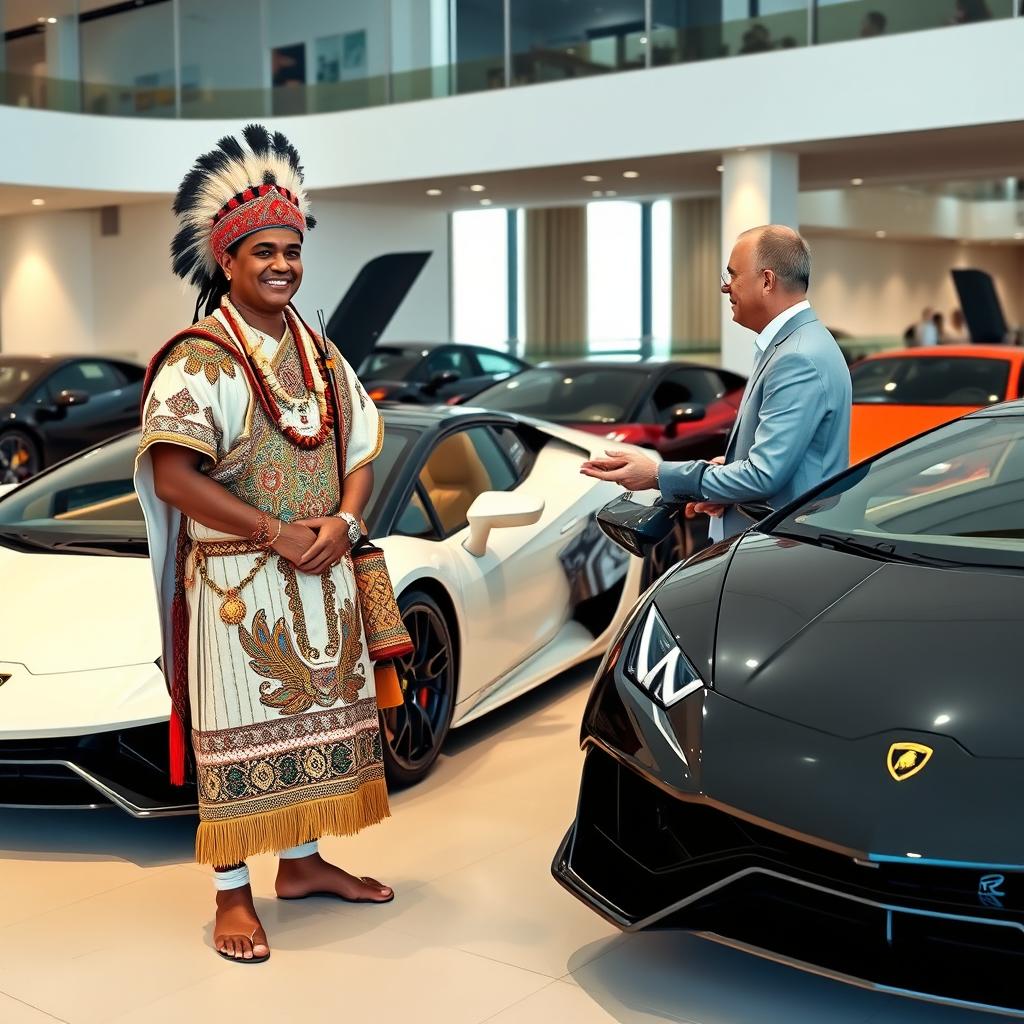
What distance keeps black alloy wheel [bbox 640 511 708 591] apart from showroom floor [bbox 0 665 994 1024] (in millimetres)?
1709

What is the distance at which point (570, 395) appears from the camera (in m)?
8.02

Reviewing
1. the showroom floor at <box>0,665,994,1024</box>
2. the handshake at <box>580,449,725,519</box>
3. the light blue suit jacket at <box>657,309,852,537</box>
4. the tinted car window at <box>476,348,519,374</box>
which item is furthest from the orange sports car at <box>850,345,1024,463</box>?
the tinted car window at <box>476,348,519,374</box>

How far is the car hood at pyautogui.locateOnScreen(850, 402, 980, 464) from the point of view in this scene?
7215 mm

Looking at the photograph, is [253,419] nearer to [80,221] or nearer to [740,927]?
[740,927]

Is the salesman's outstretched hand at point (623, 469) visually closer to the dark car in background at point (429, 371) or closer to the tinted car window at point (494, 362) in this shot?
the dark car in background at point (429, 371)

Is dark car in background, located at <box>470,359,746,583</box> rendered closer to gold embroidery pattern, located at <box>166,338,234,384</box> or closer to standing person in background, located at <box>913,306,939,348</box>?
gold embroidery pattern, located at <box>166,338,234,384</box>

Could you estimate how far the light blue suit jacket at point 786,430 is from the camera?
3314 mm

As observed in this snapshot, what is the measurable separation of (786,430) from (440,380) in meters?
9.19

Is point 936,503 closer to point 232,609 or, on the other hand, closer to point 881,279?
point 232,609

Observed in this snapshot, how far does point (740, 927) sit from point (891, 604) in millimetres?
665

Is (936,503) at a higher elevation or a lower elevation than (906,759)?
higher

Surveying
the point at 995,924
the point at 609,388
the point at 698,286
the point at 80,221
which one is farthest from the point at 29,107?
the point at 995,924

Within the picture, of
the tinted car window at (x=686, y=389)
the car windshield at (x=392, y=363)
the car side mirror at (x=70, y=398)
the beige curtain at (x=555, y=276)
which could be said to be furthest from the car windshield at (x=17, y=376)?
the beige curtain at (x=555, y=276)

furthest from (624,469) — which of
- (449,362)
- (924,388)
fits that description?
(449,362)
